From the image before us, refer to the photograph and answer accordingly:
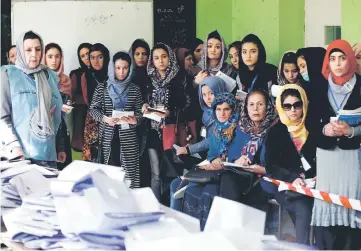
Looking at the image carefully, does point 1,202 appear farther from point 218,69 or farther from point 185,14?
point 185,14

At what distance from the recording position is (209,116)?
5129mm

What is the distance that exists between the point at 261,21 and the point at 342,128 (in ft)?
6.56

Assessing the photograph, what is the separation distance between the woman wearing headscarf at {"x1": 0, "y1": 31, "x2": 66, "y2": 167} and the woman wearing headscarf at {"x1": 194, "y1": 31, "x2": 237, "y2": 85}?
1.27 meters

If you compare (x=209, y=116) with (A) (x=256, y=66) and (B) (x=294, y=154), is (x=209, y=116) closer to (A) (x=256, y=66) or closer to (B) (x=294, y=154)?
(A) (x=256, y=66)

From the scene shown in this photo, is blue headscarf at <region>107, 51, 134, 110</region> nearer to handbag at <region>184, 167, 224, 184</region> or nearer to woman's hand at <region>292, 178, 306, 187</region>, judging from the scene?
handbag at <region>184, 167, 224, 184</region>

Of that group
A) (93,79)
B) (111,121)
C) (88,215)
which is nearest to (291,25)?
(111,121)

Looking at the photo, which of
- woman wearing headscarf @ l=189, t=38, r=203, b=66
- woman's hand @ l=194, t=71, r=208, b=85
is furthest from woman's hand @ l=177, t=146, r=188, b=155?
woman wearing headscarf @ l=189, t=38, r=203, b=66

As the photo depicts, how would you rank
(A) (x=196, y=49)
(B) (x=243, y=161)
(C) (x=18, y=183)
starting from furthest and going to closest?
(A) (x=196, y=49) < (B) (x=243, y=161) < (C) (x=18, y=183)

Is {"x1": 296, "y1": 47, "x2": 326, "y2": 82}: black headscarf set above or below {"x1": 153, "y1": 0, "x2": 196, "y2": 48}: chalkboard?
below

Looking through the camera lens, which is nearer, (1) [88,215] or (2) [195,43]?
(1) [88,215]

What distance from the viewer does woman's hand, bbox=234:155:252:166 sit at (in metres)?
4.58

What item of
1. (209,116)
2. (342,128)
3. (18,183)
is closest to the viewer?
(18,183)

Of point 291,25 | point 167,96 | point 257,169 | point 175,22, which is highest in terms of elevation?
point 175,22

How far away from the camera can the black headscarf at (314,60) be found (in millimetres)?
4383
